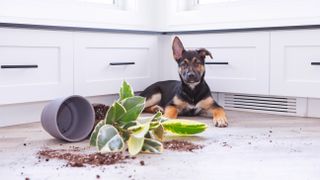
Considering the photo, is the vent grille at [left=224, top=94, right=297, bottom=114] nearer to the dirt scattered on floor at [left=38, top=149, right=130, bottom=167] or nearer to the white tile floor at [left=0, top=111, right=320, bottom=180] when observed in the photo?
the white tile floor at [left=0, top=111, right=320, bottom=180]

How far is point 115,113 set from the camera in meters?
1.78

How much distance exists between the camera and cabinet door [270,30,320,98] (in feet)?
8.36

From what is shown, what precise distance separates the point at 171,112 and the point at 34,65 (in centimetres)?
79

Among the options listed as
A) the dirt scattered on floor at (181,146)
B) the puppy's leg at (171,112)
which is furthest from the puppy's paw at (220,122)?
the dirt scattered on floor at (181,146)

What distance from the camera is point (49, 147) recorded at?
1849 mm

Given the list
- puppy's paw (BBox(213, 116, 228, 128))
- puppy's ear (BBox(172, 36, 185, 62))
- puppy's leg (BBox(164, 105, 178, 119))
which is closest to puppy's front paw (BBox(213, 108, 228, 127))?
puppy's paw (BBox(213, 116, 228, 128))

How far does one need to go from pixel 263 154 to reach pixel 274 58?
3.73 feet

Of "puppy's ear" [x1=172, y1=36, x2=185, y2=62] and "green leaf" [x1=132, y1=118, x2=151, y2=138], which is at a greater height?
"puppy's ear" [x1=172, y1=36, x2=185, y2=62]

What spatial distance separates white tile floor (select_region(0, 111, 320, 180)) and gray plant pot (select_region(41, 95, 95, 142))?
0.06m

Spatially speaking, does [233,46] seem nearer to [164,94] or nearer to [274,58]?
[274,58]

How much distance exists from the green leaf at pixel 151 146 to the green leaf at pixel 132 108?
0.12 m

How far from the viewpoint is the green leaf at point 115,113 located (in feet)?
5.81

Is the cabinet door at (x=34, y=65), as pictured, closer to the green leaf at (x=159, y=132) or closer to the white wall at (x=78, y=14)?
the white wall at (x=78, y=14)

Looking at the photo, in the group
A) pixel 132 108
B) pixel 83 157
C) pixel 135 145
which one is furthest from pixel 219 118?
pixel 83 157
